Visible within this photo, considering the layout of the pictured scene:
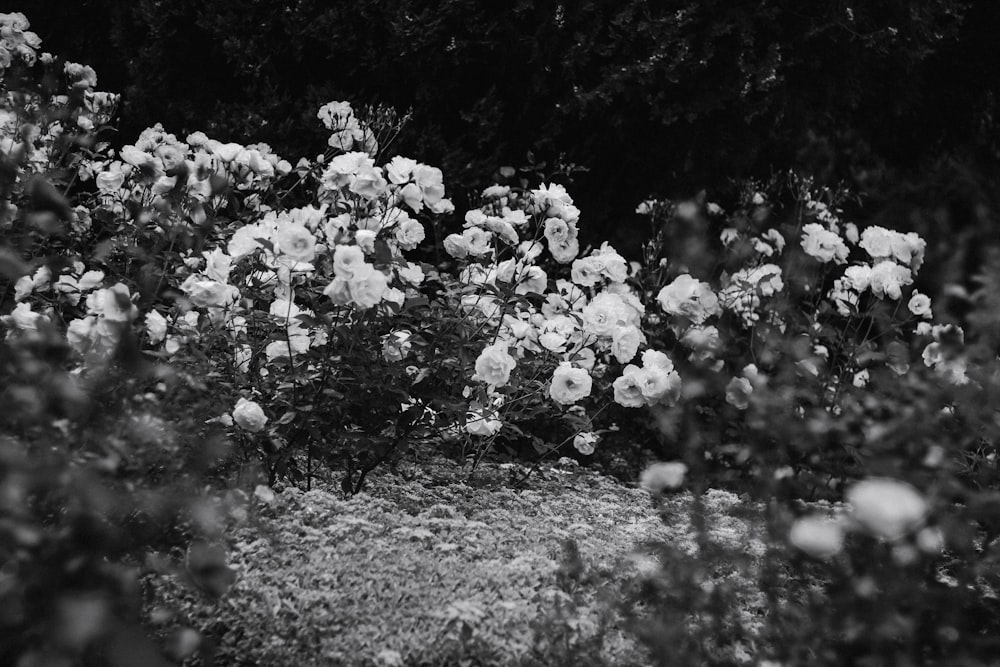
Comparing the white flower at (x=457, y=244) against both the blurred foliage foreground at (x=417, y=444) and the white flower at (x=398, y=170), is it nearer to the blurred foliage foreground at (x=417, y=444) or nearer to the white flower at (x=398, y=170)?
the blurred foliage foreground at (x=417, y=444)

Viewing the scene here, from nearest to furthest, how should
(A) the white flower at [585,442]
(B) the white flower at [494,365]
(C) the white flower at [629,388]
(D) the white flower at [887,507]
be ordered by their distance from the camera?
(D) the white flower at [887,507] < (B) the white flower at [494,365] < (C) the white flower at [629,388] < (A) the white flower at [585,442]

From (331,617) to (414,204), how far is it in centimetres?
149

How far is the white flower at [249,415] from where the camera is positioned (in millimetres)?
2555

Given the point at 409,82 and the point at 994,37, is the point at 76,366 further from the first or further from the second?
the point at 994,37

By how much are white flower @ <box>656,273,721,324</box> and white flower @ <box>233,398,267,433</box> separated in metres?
1.65

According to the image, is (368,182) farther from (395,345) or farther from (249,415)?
(249,415)

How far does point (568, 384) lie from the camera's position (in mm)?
2988

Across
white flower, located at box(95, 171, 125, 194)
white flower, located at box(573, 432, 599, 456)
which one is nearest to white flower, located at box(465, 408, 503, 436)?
white flower, located at box(573, 432, 599, 456)

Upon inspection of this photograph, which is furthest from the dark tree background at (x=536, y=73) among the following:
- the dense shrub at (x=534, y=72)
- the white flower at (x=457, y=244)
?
the white flower at (x=457, y=244)

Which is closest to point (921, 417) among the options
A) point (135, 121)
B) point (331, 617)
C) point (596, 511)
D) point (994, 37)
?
point (331, 617)

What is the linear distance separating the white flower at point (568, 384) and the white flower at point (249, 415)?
95cm

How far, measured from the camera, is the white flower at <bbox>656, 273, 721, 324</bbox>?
3479mm

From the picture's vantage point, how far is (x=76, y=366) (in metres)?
2.15

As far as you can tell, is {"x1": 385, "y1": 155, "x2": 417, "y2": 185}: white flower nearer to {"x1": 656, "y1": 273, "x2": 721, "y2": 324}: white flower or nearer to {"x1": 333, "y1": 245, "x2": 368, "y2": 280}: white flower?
{"x1": 333, "y1": 245, "x2": 368, "y2": 280}: white flower
